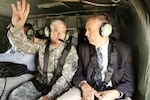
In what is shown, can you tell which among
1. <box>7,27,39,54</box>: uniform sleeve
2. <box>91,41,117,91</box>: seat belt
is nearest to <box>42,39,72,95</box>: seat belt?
<box>7,27,39,54</box>: uniform sleeve

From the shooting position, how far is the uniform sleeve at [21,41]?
8.54ft

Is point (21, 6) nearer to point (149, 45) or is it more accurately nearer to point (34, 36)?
point (34, 36)

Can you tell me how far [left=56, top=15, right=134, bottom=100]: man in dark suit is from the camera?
2.33 m

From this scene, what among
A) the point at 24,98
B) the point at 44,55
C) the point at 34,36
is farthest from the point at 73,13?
the point at 24,98

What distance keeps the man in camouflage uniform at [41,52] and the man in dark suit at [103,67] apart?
143mm

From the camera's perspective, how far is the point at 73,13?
10.9ft

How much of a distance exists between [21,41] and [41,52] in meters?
0.20

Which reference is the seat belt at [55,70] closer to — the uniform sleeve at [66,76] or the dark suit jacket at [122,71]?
the uniform sleeve at [66,76]

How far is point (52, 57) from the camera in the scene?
8.82 feet

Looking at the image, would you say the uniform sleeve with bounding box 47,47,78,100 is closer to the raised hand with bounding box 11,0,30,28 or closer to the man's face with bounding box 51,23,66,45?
the man's face with bounding box 51,23,66,45

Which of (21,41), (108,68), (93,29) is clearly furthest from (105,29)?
(21,41)

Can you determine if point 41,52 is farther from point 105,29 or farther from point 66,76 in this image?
point 105,29

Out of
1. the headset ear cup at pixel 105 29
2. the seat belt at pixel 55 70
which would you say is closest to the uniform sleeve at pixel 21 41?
the seat belt at pixel 55 70

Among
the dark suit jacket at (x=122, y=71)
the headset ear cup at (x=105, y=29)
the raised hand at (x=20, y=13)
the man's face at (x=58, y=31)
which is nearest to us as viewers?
the headset ear cup at (x=105, y=29)
